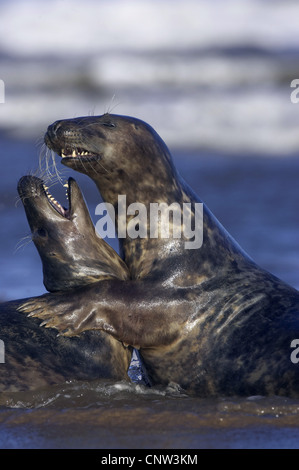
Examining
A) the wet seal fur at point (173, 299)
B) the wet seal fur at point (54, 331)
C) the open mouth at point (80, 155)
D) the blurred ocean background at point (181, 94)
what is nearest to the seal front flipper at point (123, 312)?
the wet seal fur at point (173, 299)

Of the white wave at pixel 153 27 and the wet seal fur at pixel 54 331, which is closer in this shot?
the wet seal fur at pixel 54 331

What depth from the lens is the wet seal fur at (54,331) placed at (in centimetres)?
674

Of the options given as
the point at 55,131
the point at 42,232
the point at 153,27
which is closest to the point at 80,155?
the point at 55,131

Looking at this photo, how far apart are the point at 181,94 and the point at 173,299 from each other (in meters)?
10.8

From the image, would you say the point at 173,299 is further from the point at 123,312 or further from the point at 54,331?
the point at 54,331

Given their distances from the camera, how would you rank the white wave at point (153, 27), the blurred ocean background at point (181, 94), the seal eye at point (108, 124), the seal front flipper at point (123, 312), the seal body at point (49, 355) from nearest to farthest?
the seal body at point (49, 355) → the seal front flipper at point (123, 312) → the seal eye at point (108, 124) → the blurred ocean background at point (181, 94) → the white wave at point (153, 27)

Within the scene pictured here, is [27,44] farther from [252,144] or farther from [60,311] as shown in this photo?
[60,311]

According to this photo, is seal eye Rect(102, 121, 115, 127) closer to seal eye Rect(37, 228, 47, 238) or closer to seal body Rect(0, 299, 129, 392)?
seal eye Rect(37, 228, 47, 238)

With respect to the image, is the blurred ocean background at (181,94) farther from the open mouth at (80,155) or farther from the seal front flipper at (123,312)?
the seal front flipper at (123,312)

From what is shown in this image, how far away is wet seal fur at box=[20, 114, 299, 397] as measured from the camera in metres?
6.82

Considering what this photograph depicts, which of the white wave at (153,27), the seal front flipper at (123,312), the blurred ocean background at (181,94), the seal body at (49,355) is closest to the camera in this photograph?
the seal body at (49,355)

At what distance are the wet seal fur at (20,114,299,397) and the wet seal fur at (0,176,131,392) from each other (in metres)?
0.14

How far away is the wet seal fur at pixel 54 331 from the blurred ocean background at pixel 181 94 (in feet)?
9.99
